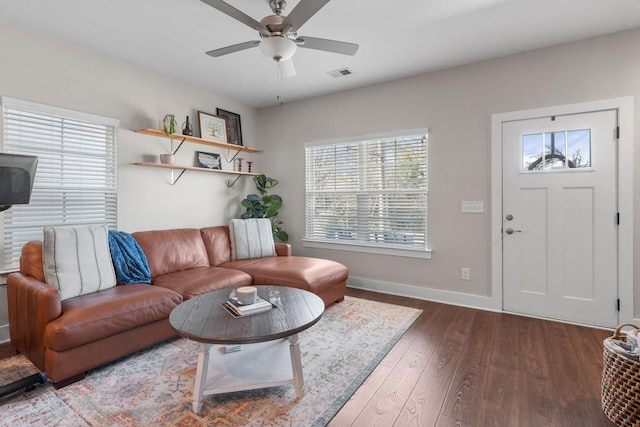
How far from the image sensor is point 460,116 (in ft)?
11.3

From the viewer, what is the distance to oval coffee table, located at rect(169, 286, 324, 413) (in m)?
1.64

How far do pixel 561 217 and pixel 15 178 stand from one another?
4.24m

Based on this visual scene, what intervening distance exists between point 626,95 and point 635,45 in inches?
16.5

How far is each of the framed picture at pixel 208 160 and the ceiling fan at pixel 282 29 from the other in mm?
1956

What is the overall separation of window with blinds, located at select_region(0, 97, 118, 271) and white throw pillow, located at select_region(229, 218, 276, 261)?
1.25m

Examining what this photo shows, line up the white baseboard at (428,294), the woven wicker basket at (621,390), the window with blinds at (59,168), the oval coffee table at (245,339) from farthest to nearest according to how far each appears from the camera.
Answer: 1. the white baseboard at (428,294)
2. the window with blinds at (59,168)
3. the oval coffee table at (245,339)
4. the woven wicker basket at (621,390)

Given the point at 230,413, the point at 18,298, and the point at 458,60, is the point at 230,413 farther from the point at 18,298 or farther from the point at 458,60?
the point at 458,60

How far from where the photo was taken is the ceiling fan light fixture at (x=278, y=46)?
2.01 meters

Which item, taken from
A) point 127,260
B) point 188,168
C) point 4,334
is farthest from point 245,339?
point 188,168

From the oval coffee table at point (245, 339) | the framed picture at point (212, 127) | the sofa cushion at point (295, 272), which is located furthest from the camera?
the framed picture at point (212, 127)

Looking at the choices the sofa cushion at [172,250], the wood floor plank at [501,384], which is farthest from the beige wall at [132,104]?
the wood floor plank at [501,384]

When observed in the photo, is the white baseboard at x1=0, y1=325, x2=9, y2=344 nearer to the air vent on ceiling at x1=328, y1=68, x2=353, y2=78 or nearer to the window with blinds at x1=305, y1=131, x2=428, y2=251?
the window with blinds at x1=305, y1=131, x2=428, y2=251

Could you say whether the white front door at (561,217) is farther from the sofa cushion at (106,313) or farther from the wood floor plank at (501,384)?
the sofa cushion at (106,313)

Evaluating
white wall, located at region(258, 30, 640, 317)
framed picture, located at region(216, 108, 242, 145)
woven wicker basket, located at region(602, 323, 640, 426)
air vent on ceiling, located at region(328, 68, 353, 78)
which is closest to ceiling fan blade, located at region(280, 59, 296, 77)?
air vent on ceiling, located at region(328, 68, 353, 78)
